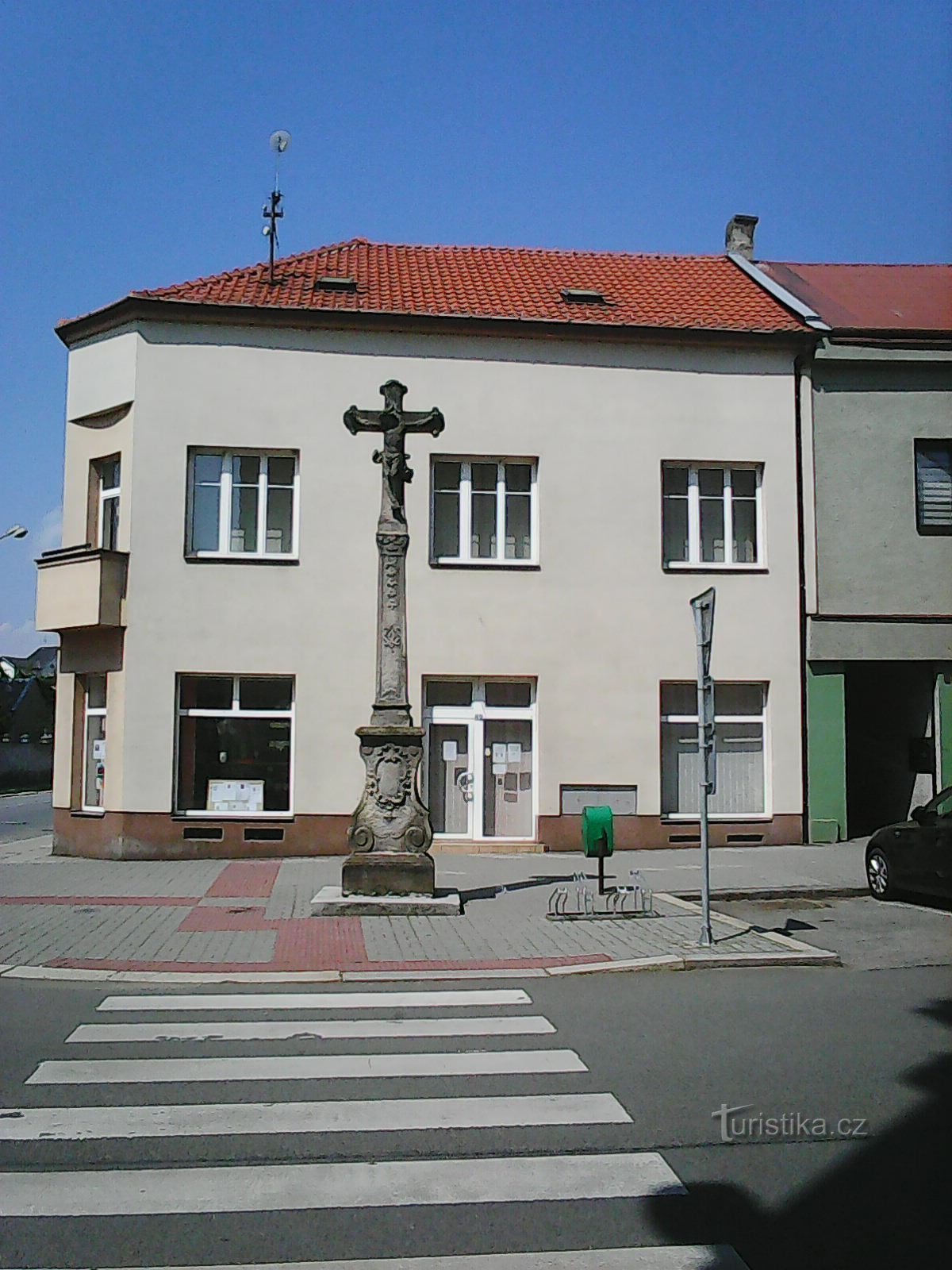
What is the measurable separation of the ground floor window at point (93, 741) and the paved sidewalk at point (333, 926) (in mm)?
1843

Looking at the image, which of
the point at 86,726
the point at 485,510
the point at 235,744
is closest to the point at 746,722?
the point at 485,510

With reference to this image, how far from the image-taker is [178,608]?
19203mm

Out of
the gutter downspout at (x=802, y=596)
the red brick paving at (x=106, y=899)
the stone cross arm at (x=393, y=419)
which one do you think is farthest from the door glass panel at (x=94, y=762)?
the gutter downspout at (x=802, y=596)

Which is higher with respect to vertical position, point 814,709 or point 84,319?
point 84,319

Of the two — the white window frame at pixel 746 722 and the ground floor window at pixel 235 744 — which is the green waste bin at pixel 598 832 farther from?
the ground floor window at pixel 235 744

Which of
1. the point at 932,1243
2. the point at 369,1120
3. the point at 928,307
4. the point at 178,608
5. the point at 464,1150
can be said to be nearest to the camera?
the point at 932,1243

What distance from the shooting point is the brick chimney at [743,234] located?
83.4ft

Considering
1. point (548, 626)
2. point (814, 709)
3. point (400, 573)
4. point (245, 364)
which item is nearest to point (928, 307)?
point (814, 709)

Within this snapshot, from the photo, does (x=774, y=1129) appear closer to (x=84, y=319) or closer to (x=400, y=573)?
(x=400, y=573)

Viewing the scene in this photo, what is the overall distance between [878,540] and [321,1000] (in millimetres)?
14134

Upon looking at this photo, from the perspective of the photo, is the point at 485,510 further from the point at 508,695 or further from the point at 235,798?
the point at 235,798

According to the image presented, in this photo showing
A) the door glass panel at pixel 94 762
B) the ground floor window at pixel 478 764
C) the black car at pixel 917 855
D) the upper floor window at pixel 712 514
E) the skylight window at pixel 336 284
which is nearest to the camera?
the black car at pixel 917 855

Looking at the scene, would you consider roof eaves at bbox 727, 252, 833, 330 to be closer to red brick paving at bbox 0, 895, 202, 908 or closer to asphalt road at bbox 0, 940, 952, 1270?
red brick paving at bbox 0, 895, 202, 908

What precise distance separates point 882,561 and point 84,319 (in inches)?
533
